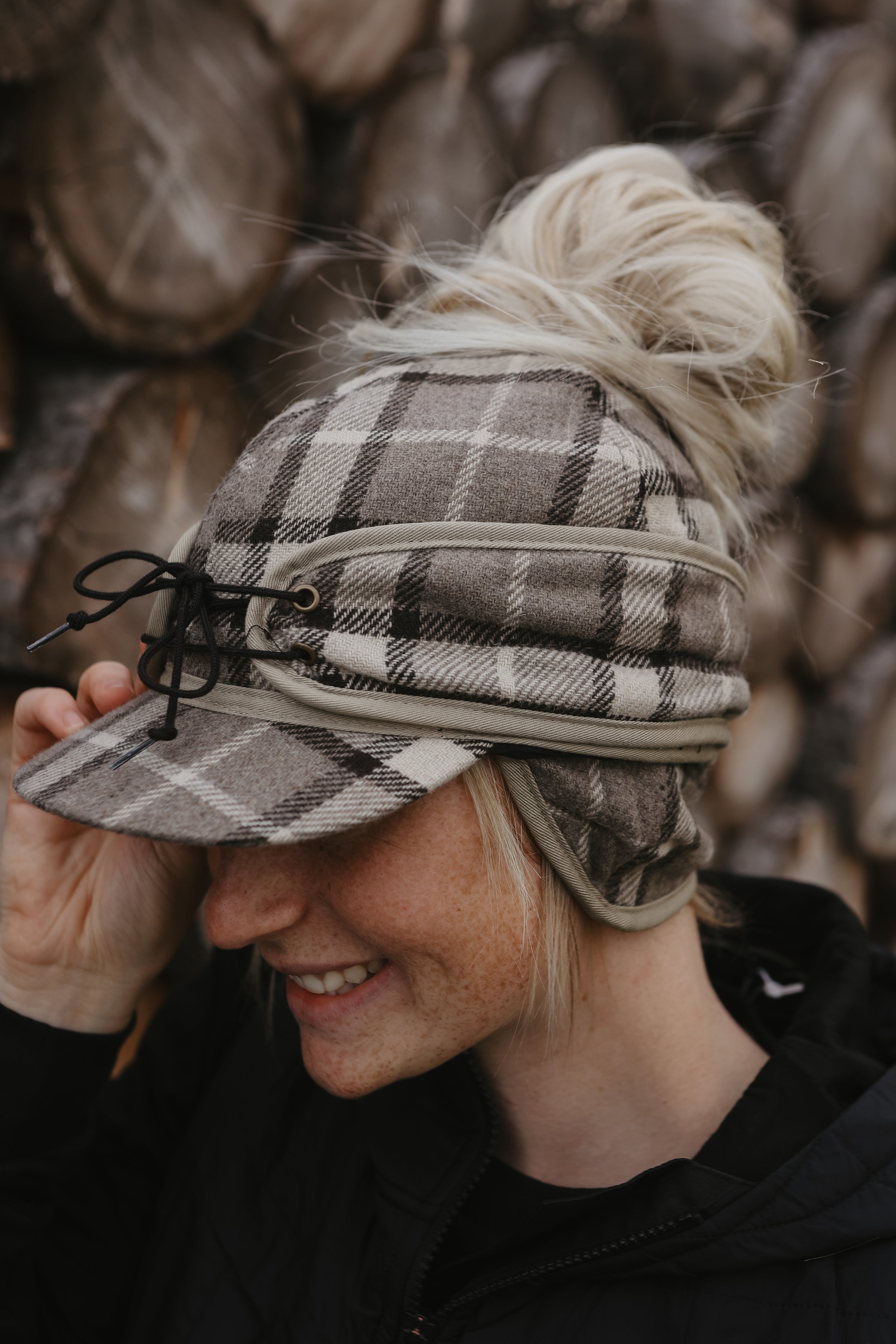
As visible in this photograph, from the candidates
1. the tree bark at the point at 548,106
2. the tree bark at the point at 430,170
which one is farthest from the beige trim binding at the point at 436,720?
the tree bark at the point at 548,106

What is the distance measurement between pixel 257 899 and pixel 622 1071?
0.46 meters

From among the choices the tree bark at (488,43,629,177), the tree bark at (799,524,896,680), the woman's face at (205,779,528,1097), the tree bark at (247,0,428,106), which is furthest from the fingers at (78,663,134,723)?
the tree bark at (799,524,896,680)

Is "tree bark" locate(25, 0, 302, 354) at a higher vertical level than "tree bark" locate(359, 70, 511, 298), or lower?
higher

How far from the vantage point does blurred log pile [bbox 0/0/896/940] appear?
55.0 inches

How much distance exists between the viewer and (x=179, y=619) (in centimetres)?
92

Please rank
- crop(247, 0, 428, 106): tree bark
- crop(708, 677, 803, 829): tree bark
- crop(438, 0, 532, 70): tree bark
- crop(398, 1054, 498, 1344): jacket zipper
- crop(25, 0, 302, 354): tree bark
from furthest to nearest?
1. crop(708, 677, 803, 829): tree bark
2. crop(438, 0, 532, 70): tree bark
3. crop(247, 0, 428, 106): tree bark
4. crop(25, 0, 302, 354): tree bark
5. crop(398, 1054, 498, 1344): jacket zipper

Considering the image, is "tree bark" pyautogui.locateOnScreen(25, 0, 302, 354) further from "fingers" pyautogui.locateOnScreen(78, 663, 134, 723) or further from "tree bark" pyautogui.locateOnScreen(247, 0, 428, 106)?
"fingers" pyautogui.locateOnScreen(78, 663, 134, 723)

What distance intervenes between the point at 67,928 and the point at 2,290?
92 cm

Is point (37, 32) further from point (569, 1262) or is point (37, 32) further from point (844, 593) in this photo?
point (844, 593)

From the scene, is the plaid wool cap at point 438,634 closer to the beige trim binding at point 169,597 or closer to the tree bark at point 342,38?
the beige trim binding at point 169,597

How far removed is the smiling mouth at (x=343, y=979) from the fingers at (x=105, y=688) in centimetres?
36

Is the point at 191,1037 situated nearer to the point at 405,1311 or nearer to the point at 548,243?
the point at 405,1311

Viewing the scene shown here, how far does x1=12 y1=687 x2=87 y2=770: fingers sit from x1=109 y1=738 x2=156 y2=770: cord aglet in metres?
0.22

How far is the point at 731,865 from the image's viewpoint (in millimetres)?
2881
